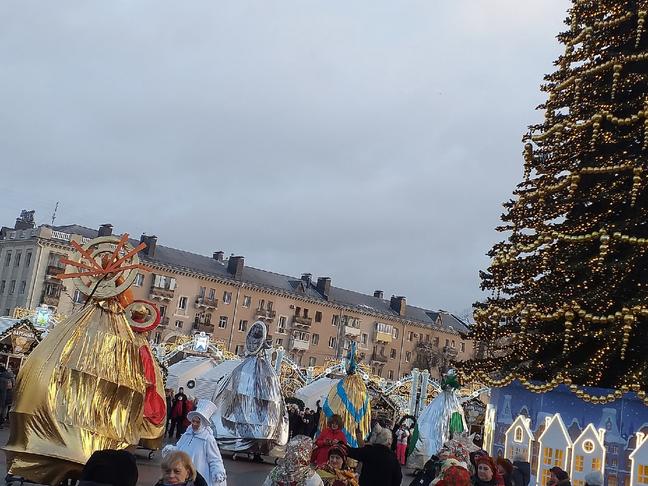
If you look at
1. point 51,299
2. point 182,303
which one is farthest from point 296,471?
point 182,303

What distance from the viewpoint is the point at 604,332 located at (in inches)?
442

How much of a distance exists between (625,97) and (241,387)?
9.56 metres

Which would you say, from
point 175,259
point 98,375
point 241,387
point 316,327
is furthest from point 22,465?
point 316,327

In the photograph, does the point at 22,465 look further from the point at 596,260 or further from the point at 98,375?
the point at 596,260

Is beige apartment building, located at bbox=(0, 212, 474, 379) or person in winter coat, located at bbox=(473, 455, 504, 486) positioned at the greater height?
beige apartment building, located at bbox=(0, 212, 474, 379)

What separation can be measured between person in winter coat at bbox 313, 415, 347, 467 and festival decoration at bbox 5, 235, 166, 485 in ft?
8.50

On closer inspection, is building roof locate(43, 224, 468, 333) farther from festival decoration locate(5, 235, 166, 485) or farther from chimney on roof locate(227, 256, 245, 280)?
festival decoration locate(5, 235, 166, 485)

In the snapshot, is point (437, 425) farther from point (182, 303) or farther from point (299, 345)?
point (299, 345)

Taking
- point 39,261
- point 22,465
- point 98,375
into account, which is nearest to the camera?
point 22,465

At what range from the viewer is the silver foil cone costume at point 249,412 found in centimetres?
1612

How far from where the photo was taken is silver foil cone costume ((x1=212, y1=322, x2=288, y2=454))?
52.9ft

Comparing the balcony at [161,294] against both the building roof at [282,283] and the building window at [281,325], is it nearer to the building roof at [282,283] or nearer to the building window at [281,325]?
the building roof at [282,283]

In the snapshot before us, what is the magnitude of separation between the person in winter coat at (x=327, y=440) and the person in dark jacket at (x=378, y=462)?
0.29m

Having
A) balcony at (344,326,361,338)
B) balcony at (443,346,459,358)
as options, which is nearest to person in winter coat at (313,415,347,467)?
balcony at (344,326,361,338)
